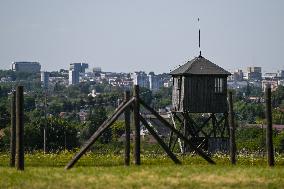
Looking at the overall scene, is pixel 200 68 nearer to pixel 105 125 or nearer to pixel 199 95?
pixel 199 95

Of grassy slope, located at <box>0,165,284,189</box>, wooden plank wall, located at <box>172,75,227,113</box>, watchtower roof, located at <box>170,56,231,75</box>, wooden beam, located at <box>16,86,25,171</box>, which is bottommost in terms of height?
grassy slope, located at <box>0,165,284,189</box>

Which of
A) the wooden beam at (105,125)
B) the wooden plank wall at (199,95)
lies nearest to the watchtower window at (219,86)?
the wooden plank wall at (199,95)

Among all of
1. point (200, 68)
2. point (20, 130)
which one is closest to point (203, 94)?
point (200, 68)

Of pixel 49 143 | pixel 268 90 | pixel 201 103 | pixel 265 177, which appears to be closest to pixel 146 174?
pixel 265 177

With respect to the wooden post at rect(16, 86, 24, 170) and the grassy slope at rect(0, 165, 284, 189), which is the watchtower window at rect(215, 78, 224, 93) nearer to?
the grassy slope at rect(0, 165, 284, 189)

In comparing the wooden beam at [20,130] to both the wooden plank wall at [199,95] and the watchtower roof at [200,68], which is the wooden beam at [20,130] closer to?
the watchtower roof at [200,68]

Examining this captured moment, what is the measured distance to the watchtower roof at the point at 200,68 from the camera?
48.1 metres

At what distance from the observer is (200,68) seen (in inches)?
1912

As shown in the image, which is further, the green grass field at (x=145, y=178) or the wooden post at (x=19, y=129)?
the wooden post at (x=19, y=129)

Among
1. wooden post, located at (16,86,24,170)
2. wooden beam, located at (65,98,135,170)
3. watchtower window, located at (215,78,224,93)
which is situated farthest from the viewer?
watchtower window, located at (215,78,224,93)

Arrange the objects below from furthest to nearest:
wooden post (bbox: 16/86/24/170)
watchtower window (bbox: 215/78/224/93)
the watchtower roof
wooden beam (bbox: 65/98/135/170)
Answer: watchtower window (bbox: 215/78/224/93), the watchtower roof, wooden beam (bbox: 65/98/135/170), wooden post (bbox: 16/86/24/170)

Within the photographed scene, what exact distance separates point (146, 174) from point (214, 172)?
213 cm

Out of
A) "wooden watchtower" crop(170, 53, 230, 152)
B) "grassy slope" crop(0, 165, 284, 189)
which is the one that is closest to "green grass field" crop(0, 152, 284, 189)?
"grassy slope" crop(0, 165, 284, 189)

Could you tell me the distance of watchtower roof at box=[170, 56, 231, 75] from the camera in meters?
48.1
